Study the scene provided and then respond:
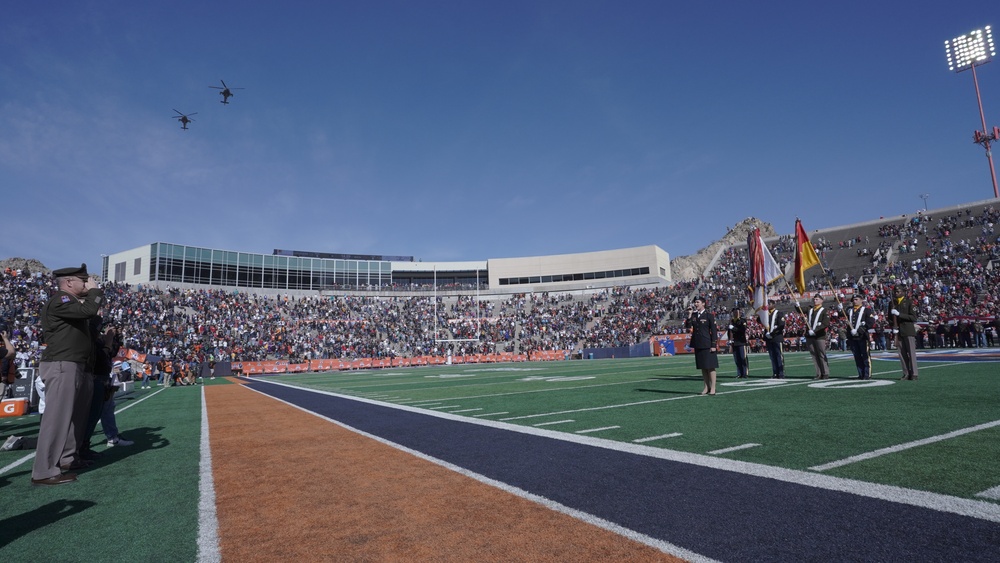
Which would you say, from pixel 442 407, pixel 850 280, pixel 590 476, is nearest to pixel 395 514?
pixel 590 476

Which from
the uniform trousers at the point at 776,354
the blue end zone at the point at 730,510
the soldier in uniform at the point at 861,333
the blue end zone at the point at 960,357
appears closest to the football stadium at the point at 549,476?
the blue end zone at the point at 730,510

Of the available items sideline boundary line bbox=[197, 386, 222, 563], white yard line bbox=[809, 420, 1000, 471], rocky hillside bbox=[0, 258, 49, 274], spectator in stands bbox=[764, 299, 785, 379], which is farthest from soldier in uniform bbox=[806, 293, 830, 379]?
rocky hillside bbox=[0, 258, 49, 274]

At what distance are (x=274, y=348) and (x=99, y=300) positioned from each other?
4111cm

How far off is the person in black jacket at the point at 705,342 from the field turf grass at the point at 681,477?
1043mm

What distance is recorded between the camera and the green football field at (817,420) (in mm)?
4066

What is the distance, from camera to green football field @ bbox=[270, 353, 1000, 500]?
407 centimetres

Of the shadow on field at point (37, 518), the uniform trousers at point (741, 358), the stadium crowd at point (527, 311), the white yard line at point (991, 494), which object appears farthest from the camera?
the stadium crowd at point (527, 311)

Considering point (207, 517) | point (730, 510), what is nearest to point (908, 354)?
point (730, 510)

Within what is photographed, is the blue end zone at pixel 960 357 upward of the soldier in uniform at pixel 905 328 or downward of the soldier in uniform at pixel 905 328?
downward

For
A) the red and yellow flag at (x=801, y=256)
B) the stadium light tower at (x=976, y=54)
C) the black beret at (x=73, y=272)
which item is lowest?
the black beret at (x=73, y=272)

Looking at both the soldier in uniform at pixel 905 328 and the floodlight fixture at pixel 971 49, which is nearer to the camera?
the soldier in uniform at pixel 905 328

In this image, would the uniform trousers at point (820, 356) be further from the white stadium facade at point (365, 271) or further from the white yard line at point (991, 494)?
the white stadium facade at point (365, 271)

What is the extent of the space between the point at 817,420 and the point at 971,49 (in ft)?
217

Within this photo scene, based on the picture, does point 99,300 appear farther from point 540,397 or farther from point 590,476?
point 540,397
